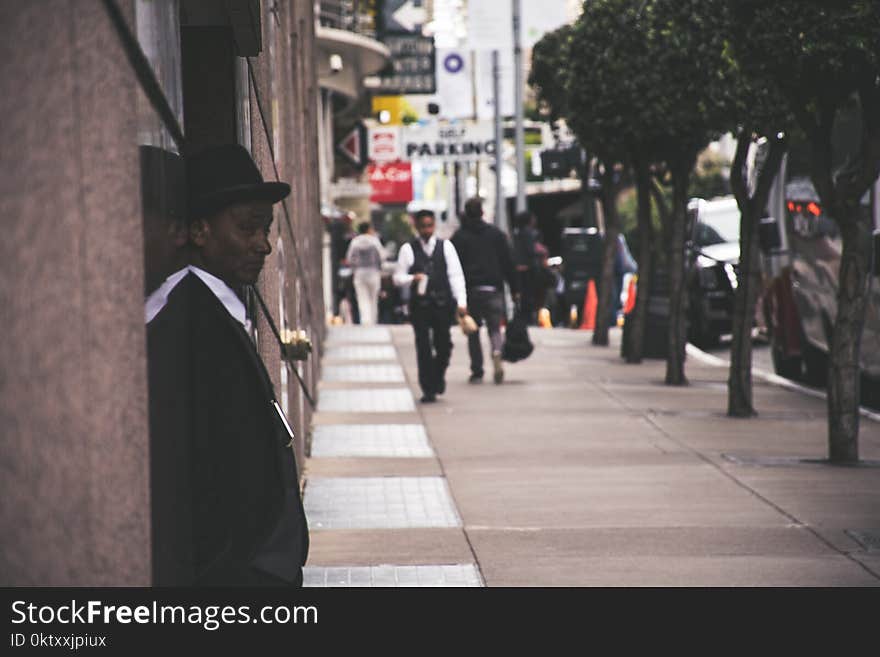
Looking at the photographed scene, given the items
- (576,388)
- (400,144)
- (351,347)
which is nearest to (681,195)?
(576,388)

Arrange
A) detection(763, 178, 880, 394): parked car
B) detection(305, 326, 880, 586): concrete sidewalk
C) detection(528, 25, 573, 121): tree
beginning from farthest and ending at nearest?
detection(528, 25, 573, 121): tree → detection(763, 178, 880, 394): parked car → detection(305, 326, 880, 586): concrete sidewalk

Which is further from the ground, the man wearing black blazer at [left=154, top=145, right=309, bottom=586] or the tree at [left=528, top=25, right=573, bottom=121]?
the tree at [left=528, top=25, right=573, bottom=121]

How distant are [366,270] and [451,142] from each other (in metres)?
2.77

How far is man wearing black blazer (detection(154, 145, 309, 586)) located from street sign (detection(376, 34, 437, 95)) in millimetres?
44819

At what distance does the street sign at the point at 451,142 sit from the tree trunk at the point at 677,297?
1229cm

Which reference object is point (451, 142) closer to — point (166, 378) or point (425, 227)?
point (425, 227)

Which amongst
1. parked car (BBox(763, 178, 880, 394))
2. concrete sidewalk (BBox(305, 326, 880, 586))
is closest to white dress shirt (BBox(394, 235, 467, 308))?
concrete sidewalk (BBox(305, 326, 880, 586))

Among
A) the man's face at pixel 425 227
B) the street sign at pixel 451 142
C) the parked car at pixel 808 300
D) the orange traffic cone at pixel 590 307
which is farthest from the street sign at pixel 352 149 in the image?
the man's face at pixel 425 227

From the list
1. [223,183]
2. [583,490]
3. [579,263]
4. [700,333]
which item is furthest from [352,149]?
[223,183]

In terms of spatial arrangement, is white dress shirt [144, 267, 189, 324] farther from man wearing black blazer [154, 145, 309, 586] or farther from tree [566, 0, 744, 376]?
tree [566, 0, 744, 376]

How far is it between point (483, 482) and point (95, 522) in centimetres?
810

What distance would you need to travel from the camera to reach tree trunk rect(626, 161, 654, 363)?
2100cm

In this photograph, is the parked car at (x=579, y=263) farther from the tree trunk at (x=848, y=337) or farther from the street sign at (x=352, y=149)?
the tree trunk at (x=848, y=337)

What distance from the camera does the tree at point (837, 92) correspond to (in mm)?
10773
